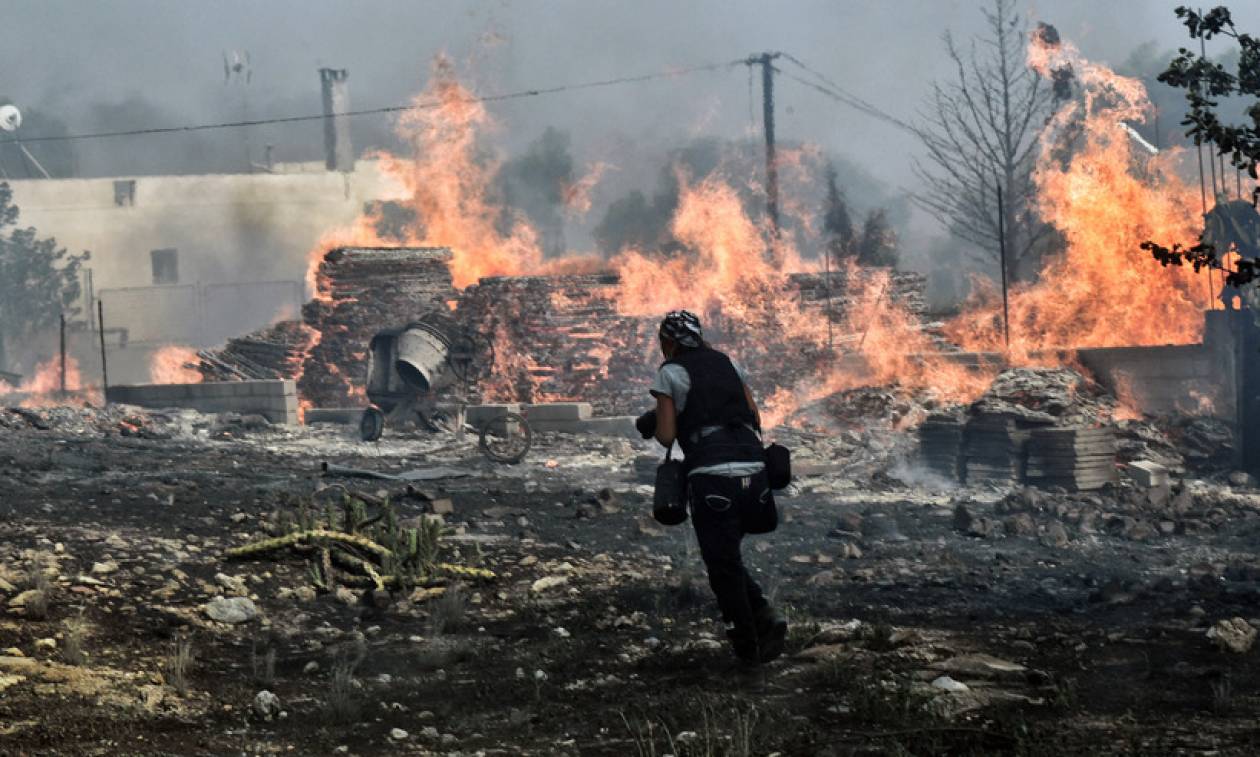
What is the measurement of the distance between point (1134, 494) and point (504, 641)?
7.49 m

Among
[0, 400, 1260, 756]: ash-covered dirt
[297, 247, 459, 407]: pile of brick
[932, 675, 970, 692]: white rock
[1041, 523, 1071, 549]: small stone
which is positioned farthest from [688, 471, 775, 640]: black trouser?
[297, 247, 459, 407]: pile of brick

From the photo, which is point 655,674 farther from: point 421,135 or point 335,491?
point 421,135

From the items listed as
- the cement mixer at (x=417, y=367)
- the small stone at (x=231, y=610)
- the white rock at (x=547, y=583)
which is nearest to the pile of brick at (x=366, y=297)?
the cement mixer at (x=417, y=367)

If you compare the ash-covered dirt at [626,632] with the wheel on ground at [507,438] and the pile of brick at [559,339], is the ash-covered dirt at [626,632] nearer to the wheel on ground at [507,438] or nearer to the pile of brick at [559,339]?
the wheel on ground at [507,438]

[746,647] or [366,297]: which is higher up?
[366,297]

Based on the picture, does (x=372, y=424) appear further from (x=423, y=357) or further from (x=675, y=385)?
(x=675, y=385)

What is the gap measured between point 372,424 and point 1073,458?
10402 millimetres

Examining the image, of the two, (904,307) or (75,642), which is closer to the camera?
(75,642)

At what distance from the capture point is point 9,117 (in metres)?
49.8

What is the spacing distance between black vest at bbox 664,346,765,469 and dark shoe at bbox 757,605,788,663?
72 cm

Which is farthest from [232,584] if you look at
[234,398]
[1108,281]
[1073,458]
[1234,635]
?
[1108,281]

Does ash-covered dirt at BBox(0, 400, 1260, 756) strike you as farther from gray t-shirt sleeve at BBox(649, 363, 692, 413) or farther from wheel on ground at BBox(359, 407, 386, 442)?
wheel on ground at BBox(359, 407, 386, 442)

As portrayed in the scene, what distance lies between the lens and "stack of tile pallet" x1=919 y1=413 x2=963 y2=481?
14500mm

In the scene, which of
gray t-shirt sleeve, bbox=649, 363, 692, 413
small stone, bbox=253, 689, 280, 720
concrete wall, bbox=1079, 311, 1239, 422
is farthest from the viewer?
concrete wall, bbox=1079, 311, 1239, 422
